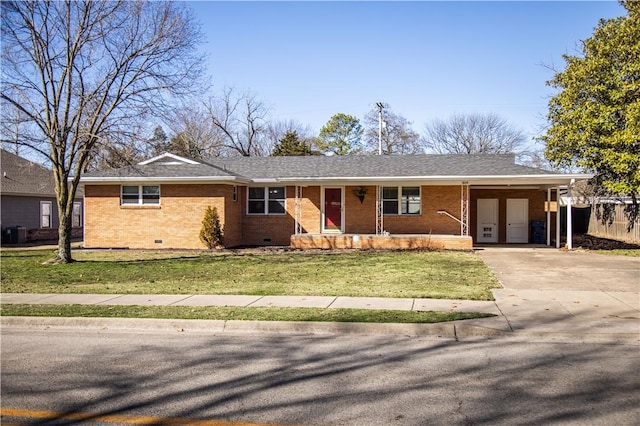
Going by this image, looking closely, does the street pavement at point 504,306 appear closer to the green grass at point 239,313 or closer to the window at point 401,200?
the green grass at point 239,313

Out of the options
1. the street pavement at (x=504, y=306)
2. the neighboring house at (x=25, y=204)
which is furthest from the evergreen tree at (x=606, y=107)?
the neighboring house at (x=25, y=204)

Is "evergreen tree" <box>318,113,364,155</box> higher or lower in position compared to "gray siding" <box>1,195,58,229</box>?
higher

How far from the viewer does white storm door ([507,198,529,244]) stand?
26.2 meters

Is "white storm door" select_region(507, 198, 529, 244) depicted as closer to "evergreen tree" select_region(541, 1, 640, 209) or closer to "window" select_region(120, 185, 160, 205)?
"evergreen tree" select_region(541, 1, 640, 209)

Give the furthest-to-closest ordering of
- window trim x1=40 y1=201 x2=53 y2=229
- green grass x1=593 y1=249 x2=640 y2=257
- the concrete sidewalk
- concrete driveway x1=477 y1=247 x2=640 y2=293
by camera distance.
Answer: window trim x1=40 y1=201 x2=53 y2=229, green grass x1=593 y1=249 x2=640 y2=257, concrete driveway x1=477 y1=247 x2=640 y2=293, the concrete sidewalk

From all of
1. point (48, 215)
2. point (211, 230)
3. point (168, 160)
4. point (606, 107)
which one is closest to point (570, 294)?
point (606, 107)

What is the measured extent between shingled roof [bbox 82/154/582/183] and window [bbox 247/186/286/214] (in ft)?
2.29

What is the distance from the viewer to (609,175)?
24266mm

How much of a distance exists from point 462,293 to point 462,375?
5.49 metres

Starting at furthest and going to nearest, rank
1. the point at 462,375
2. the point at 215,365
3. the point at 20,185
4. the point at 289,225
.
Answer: the point at 20,185 → the point at 289,225 → the point at 215,365 → the point at 462,375

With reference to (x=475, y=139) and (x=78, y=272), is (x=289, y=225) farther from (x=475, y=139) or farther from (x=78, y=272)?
(x=475, y=139)

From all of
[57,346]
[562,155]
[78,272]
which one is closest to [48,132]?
[78,272]

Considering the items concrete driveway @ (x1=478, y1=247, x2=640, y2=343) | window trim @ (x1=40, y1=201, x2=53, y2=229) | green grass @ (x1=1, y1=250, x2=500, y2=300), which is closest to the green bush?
green grass @ (x1=1, y1=250, x2=500, y2=300)

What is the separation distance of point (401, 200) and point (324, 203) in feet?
11.5
